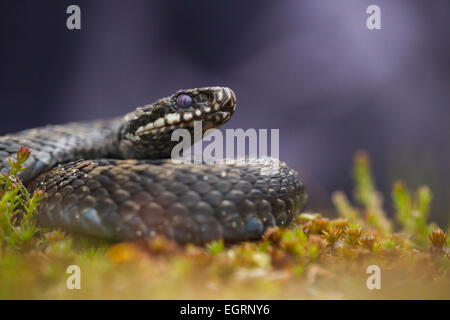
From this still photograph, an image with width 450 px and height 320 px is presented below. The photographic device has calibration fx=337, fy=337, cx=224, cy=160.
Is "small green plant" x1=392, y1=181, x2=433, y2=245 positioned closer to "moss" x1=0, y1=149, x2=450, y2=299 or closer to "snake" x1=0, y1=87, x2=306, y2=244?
"moss" x1=0, y1=149, x2=450, y2=299

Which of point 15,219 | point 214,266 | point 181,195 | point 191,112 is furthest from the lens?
point 191,112

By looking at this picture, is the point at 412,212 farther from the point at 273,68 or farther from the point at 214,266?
the point at 273,68

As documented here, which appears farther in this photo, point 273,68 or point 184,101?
point 273,68

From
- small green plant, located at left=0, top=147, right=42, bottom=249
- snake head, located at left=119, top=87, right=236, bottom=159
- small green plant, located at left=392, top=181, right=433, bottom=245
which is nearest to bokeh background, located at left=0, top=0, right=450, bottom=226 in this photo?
small green plant, located at left=392, top=181, right=433, bottom=245

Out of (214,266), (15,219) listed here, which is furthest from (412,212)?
(15,219)

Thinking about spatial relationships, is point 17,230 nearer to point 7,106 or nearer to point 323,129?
point 7,106
